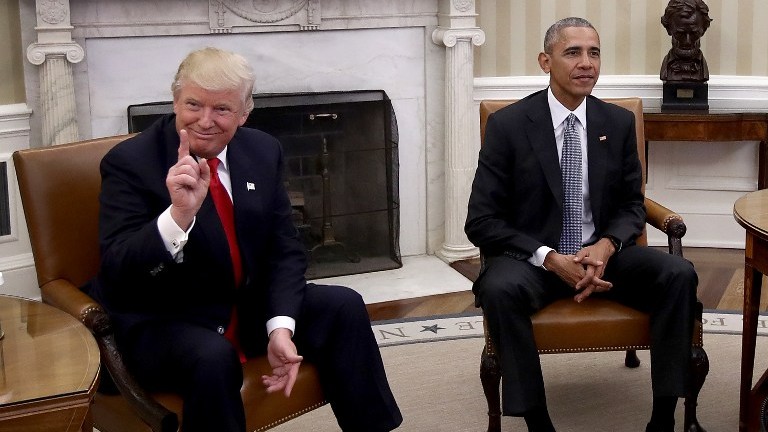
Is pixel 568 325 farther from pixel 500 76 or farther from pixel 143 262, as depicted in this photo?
pixel 500 76

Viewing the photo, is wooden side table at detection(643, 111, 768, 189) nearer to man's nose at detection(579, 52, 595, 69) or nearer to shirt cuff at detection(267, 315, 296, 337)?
man's nose at detection(579, 52, 595, 69)

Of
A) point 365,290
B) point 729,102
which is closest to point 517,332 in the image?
point 365,290

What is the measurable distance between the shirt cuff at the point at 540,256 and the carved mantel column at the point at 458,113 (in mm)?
2183

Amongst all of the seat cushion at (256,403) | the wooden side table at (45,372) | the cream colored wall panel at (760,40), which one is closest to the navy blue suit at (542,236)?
the seat cushion at (256,403)

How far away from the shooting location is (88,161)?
2938mm

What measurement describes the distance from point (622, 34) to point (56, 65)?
113 inches

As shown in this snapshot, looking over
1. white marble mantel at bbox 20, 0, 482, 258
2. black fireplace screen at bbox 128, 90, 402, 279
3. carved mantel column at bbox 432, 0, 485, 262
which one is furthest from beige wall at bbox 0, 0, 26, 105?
carved mantel column at bbox 432, 0, 485, 262

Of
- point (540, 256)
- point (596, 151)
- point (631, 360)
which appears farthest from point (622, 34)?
point (540, 256)

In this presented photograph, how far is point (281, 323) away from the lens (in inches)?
104

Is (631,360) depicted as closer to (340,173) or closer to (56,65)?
(340,173)

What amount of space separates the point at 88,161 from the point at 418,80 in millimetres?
2799

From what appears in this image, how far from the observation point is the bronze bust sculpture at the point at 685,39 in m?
5.34

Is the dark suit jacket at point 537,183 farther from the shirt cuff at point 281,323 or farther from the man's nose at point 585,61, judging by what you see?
the shirt cuff at point 281,323

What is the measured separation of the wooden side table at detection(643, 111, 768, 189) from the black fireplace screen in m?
1.30
